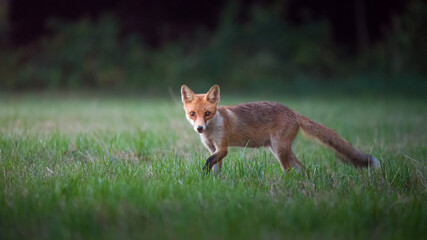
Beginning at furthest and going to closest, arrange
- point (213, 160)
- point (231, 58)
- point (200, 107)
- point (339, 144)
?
1. point (231, 58)
2. point (339, 144)
3. point (200, 107)
4. point (213, 160)

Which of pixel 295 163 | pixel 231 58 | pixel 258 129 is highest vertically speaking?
pixel 231 58

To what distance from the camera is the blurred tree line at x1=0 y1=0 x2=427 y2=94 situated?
1678 centimetres

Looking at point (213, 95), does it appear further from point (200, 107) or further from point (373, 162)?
point (373, 162)

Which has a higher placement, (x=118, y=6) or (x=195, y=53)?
(x=118, y=6)

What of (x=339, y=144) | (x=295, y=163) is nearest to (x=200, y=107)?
(x=295, y=163)

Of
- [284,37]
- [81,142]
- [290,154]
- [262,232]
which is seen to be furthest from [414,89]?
[262,232]

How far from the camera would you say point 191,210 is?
2.63 m

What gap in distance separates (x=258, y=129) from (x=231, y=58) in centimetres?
1487

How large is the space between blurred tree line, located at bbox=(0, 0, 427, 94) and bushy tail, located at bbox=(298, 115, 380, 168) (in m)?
12.9

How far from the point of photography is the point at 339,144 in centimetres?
422

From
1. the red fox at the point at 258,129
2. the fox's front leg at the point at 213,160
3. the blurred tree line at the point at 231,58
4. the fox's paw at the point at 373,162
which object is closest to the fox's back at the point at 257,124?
the red fox at the point at 258,129

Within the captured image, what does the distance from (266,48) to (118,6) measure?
26.2 ft

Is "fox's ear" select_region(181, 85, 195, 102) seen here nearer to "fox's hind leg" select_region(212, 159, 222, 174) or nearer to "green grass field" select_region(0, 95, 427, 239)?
"green grass field" select_region(0, 95, 427, 239)

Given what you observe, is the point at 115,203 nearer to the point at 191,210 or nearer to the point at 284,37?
the point at 191,210
